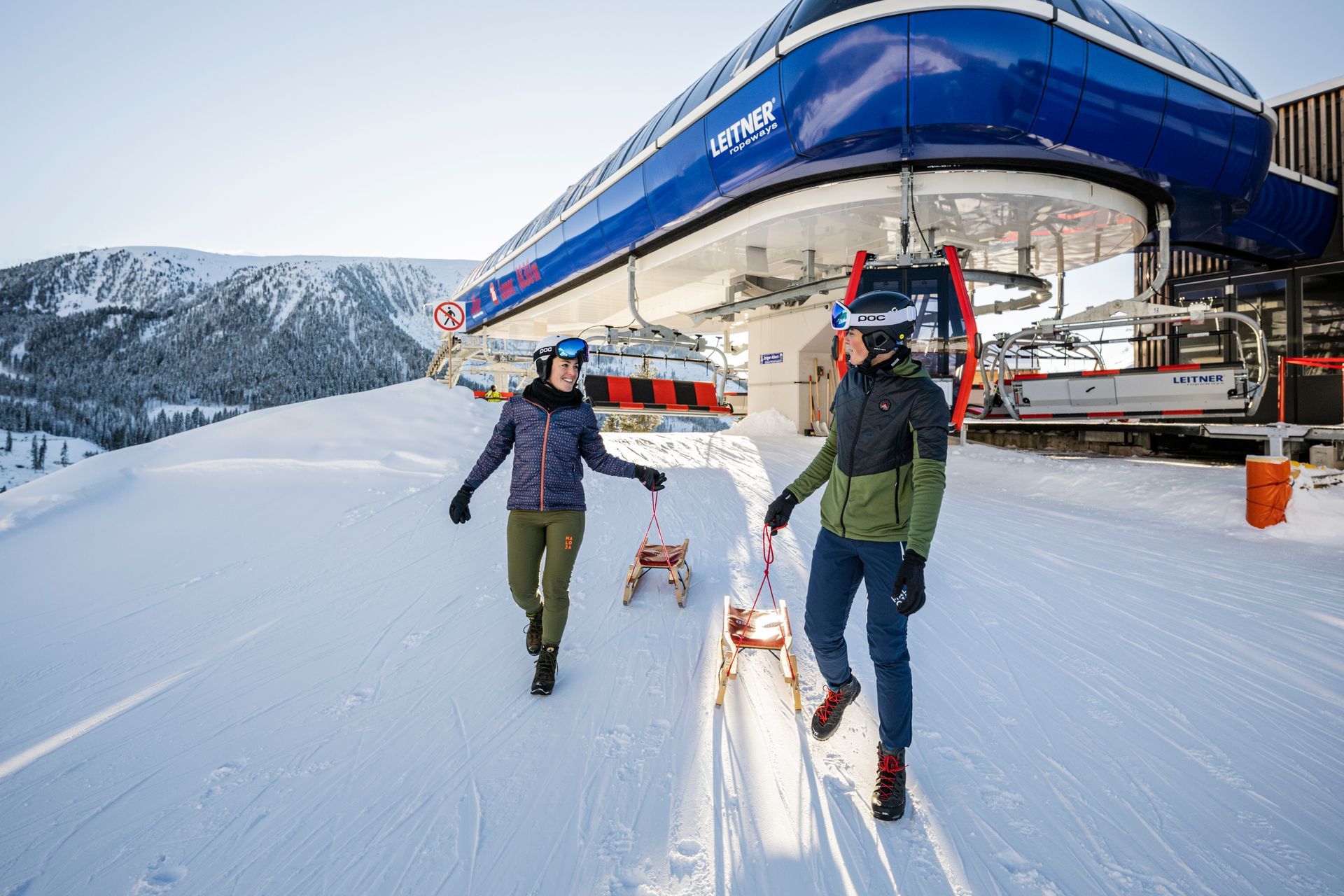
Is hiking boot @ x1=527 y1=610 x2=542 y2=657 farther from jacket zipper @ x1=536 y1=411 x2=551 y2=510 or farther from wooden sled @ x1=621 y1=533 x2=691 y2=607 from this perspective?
wooden sled @ x1=621 y1=533 x2=691 y2=607

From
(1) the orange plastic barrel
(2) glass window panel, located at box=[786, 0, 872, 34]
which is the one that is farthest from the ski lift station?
(1) the orange plastic barrel

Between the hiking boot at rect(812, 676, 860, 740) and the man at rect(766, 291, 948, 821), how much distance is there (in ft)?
1.06

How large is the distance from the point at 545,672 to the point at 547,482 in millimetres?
925

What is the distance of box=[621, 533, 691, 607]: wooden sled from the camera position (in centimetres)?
409

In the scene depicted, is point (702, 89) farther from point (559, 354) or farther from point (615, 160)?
point (559, 354)

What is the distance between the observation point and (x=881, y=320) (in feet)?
7.18

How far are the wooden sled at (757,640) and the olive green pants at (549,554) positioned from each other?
32.3 inches

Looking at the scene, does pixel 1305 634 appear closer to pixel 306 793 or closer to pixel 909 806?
pixel 909 806

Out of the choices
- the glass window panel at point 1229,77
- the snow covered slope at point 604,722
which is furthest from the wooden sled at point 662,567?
the glass window panel at point 1229,77

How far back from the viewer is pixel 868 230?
8.87 m

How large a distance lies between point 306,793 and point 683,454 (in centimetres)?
960

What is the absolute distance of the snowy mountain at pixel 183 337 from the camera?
187 ft

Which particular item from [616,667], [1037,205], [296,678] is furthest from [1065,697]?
[1037,205]

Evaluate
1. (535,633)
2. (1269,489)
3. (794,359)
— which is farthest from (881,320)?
(794,359)
